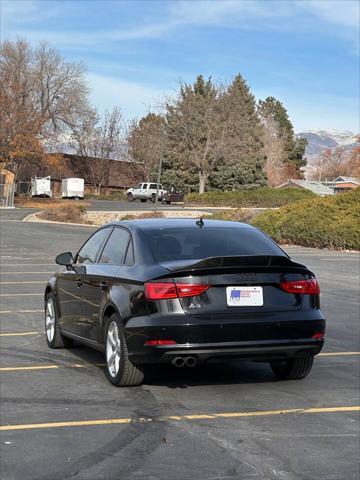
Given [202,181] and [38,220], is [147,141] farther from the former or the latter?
[38,220]

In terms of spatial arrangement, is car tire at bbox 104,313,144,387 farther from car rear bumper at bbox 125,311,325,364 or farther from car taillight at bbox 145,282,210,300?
car taillight at bbox 145,282,210,300

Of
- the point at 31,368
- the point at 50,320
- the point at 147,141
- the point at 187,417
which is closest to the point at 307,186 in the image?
the point at 147,141

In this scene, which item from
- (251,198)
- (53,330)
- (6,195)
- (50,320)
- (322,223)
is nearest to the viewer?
A: (53,330)

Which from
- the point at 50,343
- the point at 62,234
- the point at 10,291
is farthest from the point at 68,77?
the point at 50,343

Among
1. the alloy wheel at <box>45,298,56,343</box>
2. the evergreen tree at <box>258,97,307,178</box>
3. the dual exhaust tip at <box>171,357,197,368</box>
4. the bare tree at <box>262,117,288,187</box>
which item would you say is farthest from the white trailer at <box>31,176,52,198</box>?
the dual exhaust tip at <box>171,357,197,368</box>

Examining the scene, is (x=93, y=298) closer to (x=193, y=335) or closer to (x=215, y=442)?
(x=193, y=335)

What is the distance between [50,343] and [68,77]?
2740 inches

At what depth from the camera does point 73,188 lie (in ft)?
238

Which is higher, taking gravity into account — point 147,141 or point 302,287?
point 147,141

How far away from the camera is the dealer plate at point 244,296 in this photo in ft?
20.4

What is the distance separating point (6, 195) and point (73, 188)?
1888cm

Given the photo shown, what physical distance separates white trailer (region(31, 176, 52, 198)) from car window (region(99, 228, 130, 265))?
66.4m

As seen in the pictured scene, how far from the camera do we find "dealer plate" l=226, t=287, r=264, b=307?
6219mm

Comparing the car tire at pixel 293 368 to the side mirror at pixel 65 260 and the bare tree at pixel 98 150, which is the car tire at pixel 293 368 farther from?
the bare tree at pixel 98 150
